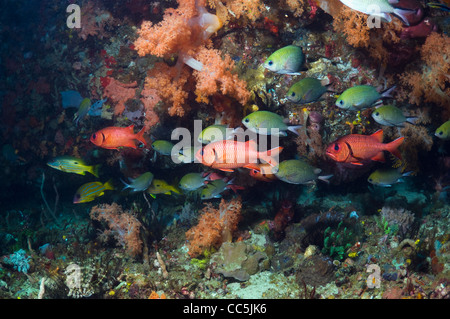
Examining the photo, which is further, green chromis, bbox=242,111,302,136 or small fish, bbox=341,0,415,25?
green chromis, bbox=242,111,302,136

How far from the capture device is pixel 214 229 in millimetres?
4574

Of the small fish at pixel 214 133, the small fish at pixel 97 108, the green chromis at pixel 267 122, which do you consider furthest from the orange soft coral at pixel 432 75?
the small fish at pixel 97 108

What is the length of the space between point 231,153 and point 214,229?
1.69 metres

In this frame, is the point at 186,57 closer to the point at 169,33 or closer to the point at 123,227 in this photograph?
the point at 169,33

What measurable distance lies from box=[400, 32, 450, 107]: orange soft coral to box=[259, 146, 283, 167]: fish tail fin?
9.29 feet

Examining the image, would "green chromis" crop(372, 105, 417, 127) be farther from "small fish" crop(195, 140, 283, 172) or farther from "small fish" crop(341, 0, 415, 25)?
"small fish" crop(195, 140, 283, 172)

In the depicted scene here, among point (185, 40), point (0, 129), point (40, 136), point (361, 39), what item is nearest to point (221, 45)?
point (185, 40)

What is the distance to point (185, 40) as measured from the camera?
4.29 m

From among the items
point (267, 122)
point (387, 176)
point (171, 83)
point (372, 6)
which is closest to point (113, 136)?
point (171, 83)

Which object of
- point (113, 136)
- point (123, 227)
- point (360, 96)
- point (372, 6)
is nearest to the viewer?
point (372, 6)

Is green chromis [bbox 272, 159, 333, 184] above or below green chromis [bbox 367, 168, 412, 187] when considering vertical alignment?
above

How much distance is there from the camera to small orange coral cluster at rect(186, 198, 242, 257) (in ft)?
14.6

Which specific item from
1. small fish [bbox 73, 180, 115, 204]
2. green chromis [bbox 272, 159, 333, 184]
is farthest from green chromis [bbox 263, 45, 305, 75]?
small fish [bbox 73, 180, 115, 204]

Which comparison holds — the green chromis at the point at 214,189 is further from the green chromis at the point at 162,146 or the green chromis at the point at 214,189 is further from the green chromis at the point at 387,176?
the green chromis at the point at 387,176
